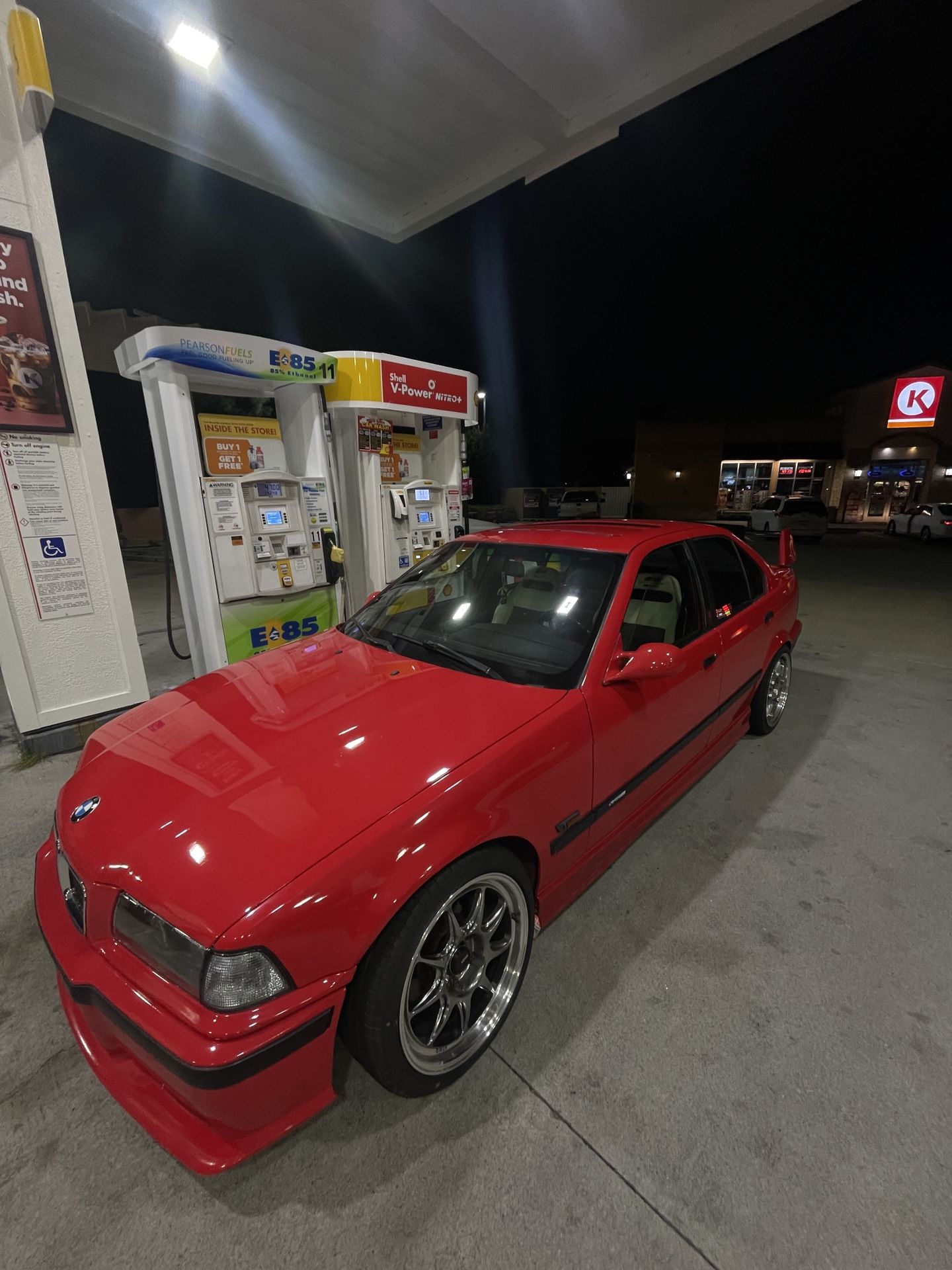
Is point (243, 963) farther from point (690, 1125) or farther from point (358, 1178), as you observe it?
point (690, 1125)

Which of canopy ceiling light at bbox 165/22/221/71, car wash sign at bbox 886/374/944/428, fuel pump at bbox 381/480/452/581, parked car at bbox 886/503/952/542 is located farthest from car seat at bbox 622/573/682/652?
car wash sign at bbox 886/374/944/428

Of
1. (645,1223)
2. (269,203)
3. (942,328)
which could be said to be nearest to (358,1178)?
(645,1223)

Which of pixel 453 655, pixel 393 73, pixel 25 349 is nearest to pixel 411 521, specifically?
Answer: pixel 25 349

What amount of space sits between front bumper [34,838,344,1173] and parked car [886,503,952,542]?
20.1 meters

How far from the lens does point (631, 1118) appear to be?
4.53ft

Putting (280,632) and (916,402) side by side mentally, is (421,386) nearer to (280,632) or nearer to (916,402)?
(280,632)

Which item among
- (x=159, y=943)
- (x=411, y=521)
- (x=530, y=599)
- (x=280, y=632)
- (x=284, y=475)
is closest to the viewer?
(x=159, y=943)

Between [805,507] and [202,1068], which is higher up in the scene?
[805,507]

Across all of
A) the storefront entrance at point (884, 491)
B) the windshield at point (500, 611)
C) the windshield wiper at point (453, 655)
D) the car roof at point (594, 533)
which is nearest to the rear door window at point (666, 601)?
the car roof at point (594, 533)

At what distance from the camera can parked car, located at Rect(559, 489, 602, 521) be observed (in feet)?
67.2

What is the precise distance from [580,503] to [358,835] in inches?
826

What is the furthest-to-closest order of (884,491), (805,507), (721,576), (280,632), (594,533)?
(884,491)
(805,507)
(280,632)
(721,576)
(594,533)

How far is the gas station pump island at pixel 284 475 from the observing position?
3.67m

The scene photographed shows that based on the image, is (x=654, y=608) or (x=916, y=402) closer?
(x=654, y=608)
